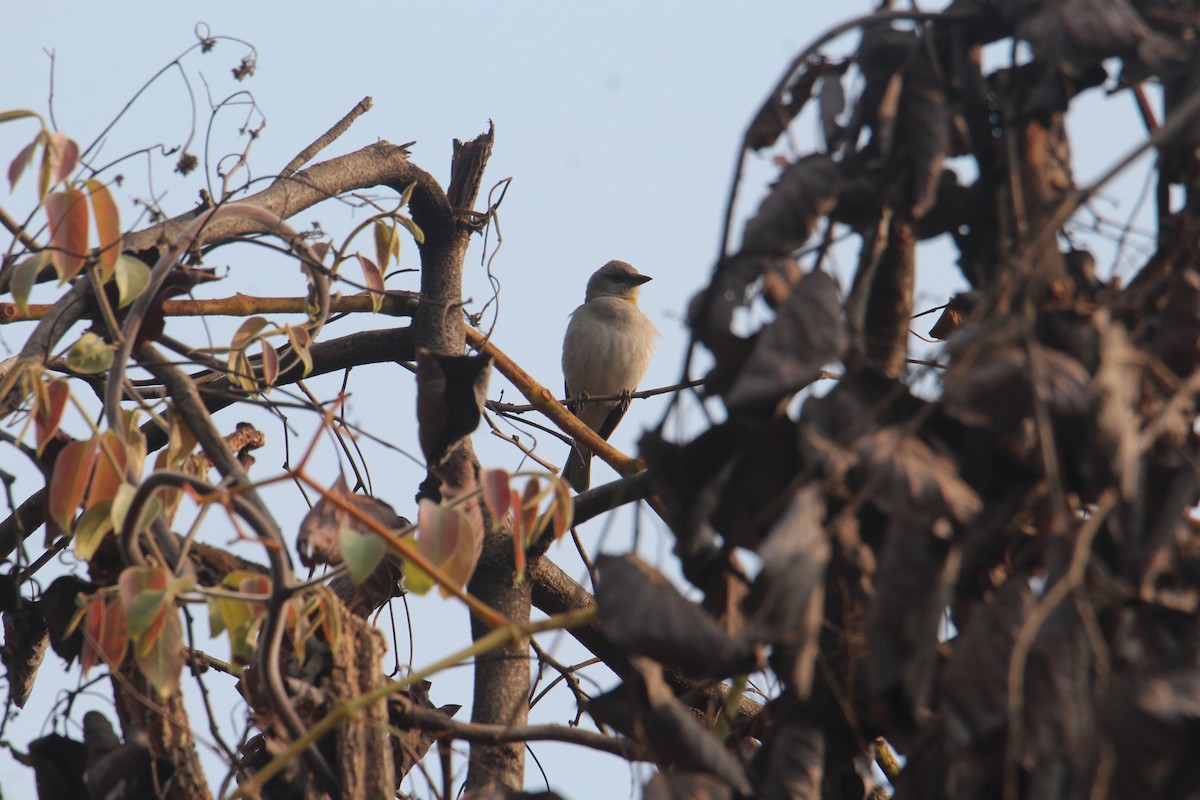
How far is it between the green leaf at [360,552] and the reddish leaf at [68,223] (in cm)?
85

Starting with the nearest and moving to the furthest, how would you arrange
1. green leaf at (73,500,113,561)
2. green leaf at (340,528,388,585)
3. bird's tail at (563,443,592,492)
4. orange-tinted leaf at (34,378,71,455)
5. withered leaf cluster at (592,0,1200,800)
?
withered leaf cluster at (592,0,1200,800) < green leaf at (340,528,388,585) < green leaf at (73,500,113,561) < orange-tinted leaf at (34,378,71,455) < bird's tail at (563,443,592,492)

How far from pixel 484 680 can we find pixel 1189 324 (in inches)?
84.4

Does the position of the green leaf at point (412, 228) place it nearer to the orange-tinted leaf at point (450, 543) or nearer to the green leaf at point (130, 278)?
the green leaf at point (130, 278)

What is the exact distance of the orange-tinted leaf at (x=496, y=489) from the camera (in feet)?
6.99

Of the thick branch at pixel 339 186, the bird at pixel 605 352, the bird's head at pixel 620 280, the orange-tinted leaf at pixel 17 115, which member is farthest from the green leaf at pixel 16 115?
the bird's head at pixel 620 280

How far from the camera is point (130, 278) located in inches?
88.8

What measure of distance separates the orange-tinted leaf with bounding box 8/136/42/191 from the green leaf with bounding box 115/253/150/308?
9.7 inches

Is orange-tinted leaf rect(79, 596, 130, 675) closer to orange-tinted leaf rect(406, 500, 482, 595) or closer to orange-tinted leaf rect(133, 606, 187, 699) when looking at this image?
orange-tinted leaf rect(133, 606, 187, 699)

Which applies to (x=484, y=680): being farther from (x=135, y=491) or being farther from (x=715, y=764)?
(x=715, y=764)

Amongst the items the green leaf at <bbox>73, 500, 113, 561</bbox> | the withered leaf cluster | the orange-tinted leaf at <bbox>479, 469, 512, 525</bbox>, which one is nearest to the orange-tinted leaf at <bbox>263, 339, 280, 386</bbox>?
the green leaf at <bbox>73, 500, 113, 561</bbox>

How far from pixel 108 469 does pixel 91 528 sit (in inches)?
4.9

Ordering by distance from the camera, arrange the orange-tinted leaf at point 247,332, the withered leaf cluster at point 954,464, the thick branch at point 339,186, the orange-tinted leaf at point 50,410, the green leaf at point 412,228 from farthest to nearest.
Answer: the thick branch at point 339,186 → the green leaf at point 412,228 → the orange-tinted leaf at point 247,332 → the orange-tinted leaf at point 50,410 → the withered leaf cluster at point 954,464

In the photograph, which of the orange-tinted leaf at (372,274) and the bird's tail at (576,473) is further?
the bird's tail at (576,473)

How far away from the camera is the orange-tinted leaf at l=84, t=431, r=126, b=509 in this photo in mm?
2270
